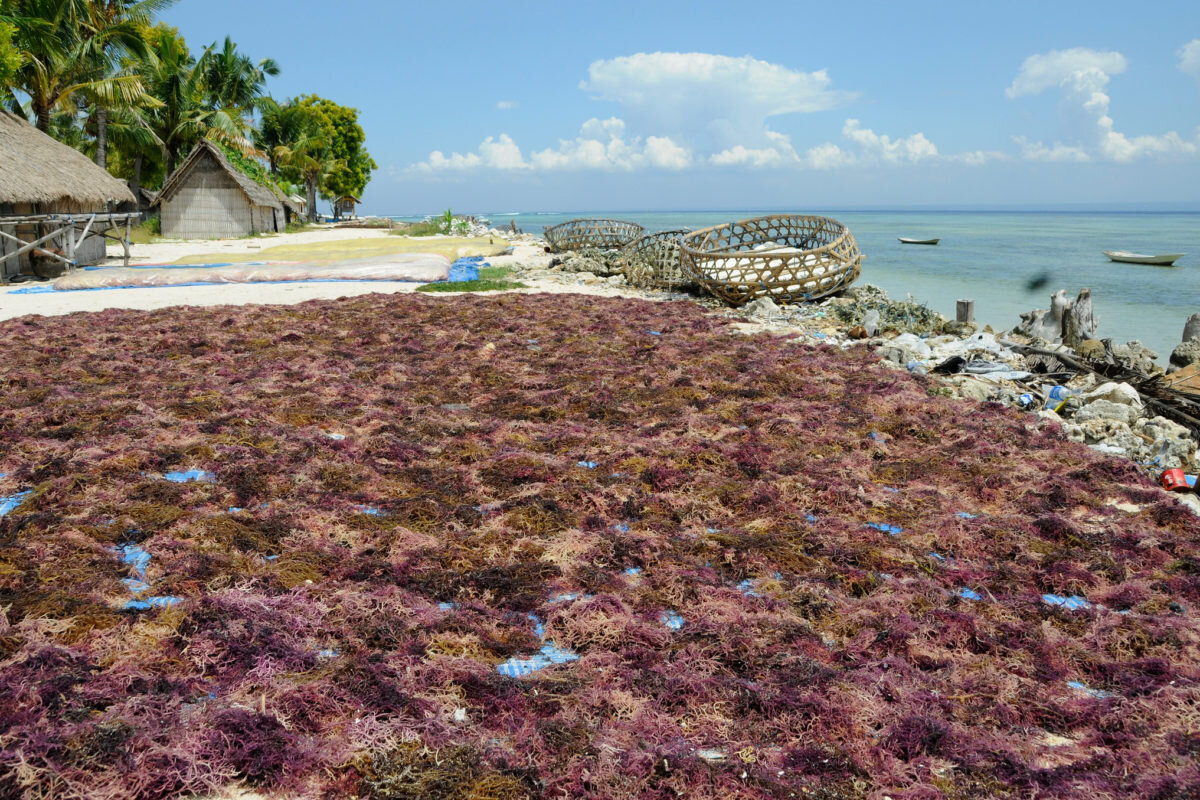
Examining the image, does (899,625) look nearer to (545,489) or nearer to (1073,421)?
(545,489)

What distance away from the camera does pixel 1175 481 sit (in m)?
5.59

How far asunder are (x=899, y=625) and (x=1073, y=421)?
5096 mm

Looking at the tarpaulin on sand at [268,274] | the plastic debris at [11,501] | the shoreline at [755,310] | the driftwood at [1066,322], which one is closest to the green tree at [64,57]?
the shoreline at [755,310]

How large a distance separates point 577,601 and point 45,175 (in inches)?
853

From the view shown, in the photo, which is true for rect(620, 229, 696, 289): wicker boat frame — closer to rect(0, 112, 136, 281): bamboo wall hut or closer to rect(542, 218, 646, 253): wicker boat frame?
rect(542, 218, 646, 253): wicker boat frame

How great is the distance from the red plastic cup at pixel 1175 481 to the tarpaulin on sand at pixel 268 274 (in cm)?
1526

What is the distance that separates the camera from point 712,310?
47.8 ft

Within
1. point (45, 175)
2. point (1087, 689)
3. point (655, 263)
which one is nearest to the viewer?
point (1087, 689)

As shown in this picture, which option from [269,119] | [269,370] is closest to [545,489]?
[269,370]

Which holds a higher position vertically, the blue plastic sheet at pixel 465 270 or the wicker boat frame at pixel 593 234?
the wicker boat frame at pixel 593 234

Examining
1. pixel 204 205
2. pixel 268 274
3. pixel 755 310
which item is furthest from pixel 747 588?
pixel 204 205

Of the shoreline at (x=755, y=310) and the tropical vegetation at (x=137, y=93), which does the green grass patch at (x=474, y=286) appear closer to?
the shoreline at (x=755, y=310)

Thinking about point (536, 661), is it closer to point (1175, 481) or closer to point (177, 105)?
point (1175, 481)

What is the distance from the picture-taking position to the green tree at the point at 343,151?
211 feet
